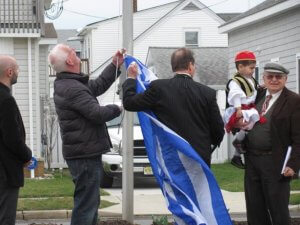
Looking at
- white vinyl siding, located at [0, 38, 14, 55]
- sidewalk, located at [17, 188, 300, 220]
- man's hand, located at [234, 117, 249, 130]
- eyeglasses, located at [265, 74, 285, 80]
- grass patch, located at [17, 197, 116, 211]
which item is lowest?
sidewalk, located at [17, 188, 300, 220]

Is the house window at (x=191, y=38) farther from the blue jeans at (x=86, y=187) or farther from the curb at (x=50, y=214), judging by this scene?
the blue jeans at (x=86, y=187)

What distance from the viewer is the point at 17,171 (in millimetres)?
6816

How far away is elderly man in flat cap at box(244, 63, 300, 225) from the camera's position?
7316 millimetres

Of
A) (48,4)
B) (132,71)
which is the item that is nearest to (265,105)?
(132,71)

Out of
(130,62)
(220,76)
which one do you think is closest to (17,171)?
(130,62)

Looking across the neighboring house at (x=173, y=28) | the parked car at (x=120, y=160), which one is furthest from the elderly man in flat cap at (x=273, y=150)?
the neighboring house at (x=173, y=28)

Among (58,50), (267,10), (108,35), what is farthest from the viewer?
(108,35)

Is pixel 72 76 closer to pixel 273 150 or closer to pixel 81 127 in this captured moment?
pixel 81 127

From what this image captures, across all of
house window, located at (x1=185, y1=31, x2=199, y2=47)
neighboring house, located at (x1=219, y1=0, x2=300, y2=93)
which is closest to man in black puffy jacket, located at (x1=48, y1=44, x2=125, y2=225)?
neighboring house, located at (x1=219, y1=0, x2=300, y2=93)

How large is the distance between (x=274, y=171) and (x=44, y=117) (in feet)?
51.2

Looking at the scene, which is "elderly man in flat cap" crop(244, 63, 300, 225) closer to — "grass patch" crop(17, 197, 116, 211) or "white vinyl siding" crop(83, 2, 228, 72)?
"grass patch" crop(17, 197, 116, 211)

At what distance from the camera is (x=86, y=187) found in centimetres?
738

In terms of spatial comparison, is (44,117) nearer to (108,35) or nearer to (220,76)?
(220,76)

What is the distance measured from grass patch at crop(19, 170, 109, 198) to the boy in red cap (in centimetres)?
655
